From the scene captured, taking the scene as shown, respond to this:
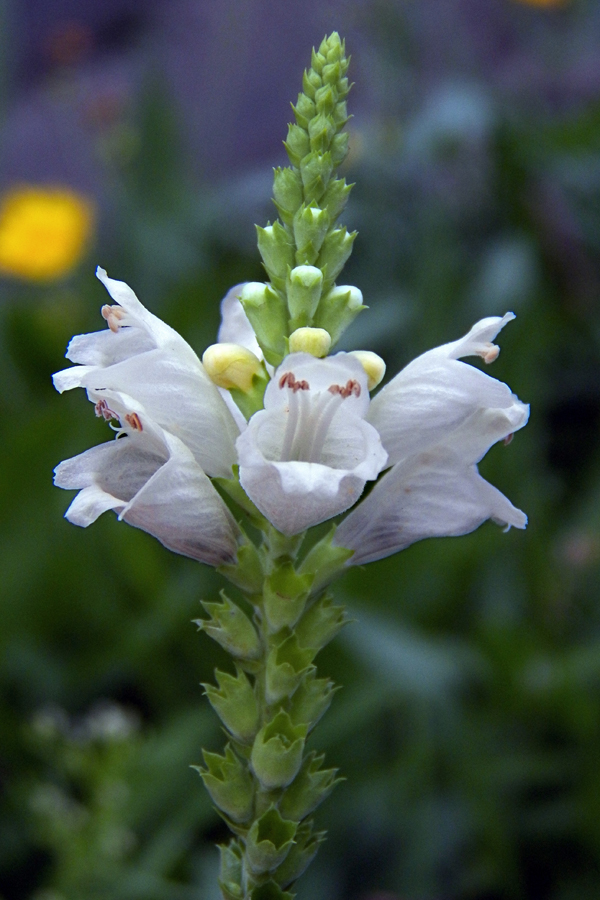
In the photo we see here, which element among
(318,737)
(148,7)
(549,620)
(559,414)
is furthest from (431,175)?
(148,7)

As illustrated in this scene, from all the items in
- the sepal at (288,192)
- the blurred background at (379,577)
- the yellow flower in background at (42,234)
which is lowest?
the blurred background at (379,577)

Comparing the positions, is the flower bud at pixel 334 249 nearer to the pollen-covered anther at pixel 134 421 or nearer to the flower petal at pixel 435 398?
the flower petal at pixel 435 398

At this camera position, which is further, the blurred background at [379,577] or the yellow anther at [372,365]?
the blurred background at [379,577]

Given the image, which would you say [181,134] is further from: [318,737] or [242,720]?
[242,720]

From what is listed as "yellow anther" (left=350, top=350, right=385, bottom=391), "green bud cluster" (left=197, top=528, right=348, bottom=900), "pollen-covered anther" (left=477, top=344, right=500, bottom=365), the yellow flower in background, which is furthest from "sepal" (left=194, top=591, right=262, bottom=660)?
the yellow flower in background

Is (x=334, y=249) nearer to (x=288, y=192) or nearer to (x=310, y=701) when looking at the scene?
(x=288, y=192)

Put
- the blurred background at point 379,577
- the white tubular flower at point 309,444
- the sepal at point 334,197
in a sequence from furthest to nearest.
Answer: the blurred background at point 379,577 → the sepal at point 334,197 → the white tubular flower at point 309,444

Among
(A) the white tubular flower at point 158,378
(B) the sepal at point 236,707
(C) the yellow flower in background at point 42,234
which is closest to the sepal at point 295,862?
(B) the sepal at point 236,707

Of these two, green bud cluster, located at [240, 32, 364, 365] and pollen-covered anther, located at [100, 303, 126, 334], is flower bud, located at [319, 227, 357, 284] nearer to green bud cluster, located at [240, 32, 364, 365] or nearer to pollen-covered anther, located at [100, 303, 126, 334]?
green bud cluster, located at [240, 32, 364, 365]
